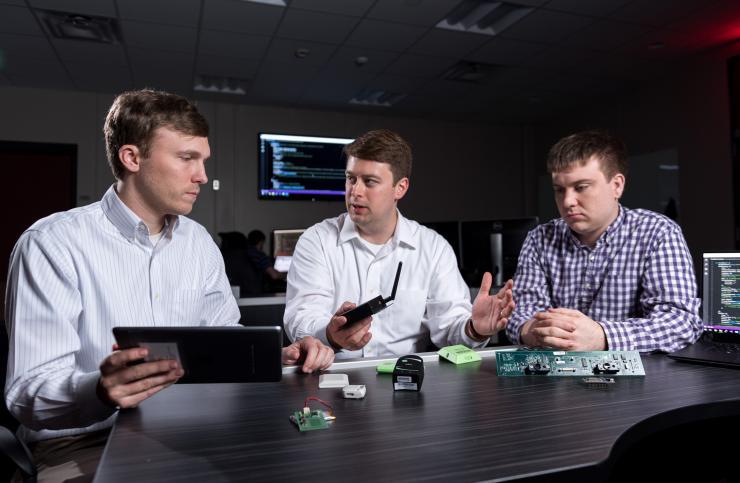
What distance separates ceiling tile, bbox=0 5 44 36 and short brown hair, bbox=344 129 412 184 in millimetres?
3290

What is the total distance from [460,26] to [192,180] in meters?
3.46

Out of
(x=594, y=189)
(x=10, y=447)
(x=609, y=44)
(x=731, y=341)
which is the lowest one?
(x=10, y=447)

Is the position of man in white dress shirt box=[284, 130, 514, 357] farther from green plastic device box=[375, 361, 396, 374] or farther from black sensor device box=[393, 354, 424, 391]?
black sensor device box=[393, 354, 424, 391]

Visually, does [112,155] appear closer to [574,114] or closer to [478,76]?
[478,76]

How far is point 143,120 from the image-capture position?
1.37 m

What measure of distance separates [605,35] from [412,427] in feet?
14.6

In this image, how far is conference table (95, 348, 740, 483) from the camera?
69cm

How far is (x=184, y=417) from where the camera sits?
91cm

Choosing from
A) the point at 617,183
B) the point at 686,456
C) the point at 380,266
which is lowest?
the point at 686,456

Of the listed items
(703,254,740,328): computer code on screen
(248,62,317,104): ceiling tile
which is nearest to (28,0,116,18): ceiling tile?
(248,62,317,104): ceiling tile

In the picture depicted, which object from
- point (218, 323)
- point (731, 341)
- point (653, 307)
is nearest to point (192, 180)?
point (218, 323)

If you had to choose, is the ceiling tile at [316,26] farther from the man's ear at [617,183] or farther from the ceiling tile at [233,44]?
the man's ear at [617,183]

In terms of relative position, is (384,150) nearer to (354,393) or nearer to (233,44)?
(354,393)

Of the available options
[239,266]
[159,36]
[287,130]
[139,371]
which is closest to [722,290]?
[139,371]
